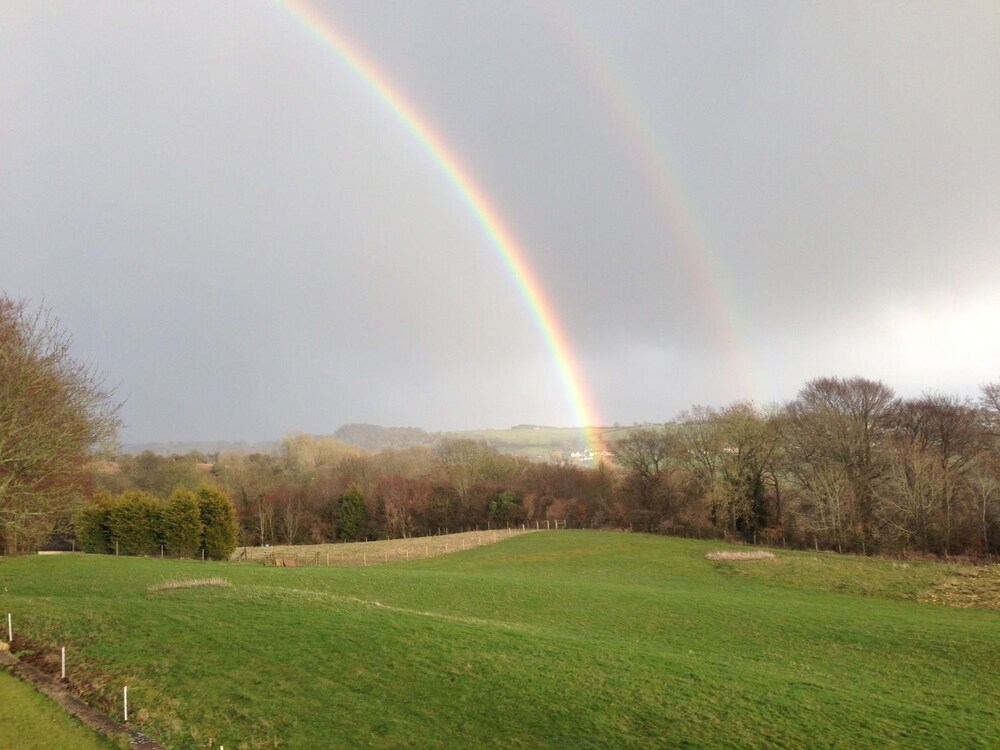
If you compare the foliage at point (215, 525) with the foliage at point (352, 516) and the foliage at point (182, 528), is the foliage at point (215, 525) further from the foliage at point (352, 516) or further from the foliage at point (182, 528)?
the foliage at point (352, 516)

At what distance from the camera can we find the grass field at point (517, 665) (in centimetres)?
1091

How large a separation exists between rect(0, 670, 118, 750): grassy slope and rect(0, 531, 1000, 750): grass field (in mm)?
841

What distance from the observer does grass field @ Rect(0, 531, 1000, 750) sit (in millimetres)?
10906

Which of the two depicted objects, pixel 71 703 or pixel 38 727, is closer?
pixel 38 727

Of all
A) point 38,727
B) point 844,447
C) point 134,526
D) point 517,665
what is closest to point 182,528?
point 134,526

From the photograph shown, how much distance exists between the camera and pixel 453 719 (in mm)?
11164

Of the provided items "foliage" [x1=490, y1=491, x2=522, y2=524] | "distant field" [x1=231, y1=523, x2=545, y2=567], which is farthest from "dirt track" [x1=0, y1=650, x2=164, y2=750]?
"foliage" [x1=490, y1=491, x2=522, y2=524]

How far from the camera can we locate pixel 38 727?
10.2 metres

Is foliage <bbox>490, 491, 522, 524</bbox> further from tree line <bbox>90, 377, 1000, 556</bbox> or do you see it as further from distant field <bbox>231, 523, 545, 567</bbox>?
distant field <bbox>231, 523, 545, 567</bbox>

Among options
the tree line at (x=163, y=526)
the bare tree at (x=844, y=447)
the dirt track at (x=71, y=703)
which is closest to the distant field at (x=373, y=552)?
the tree line at (x=163, y=526)

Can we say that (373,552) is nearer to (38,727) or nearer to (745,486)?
(745,486)

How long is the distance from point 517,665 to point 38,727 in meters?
9.23

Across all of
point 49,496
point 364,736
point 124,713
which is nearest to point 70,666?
point 124,713

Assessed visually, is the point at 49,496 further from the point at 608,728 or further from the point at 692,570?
the point at 692,570
